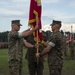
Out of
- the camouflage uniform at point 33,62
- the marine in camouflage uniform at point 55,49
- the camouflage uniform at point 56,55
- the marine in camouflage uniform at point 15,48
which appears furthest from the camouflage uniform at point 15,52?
the camouflage uniform at point 33,62

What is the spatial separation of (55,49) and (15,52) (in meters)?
1.02

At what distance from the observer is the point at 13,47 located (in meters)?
9.19

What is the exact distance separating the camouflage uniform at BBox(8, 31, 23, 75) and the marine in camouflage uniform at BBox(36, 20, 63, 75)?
2.14ft

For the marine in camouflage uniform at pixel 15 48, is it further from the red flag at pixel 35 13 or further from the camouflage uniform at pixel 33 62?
the camouflage uniform at pixel 33 62

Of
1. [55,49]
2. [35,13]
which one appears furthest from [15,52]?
[35,13]

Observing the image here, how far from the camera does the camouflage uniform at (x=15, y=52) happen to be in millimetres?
9161

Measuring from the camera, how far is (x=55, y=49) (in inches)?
356

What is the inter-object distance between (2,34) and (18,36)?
78.1 meters

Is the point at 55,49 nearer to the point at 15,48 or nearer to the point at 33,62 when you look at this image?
the point at 15,48

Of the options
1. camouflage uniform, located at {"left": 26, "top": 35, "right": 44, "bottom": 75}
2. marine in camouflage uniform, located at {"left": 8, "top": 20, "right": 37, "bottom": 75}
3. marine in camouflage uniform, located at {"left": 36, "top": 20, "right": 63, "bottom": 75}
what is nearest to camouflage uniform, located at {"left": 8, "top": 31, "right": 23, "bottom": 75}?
marine in camouflage uniform, located at {"left": 8, "top": 20, "right": 37, "bottom": 75}

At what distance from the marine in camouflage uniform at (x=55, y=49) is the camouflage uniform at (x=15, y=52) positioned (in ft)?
2.14

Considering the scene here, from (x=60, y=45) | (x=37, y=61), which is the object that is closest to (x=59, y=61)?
(x=60, y=45)

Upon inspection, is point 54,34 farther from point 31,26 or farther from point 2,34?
point 2,34

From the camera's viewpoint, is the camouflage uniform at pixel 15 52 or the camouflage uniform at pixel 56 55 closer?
the camouflage uniform at pixel 56 55
